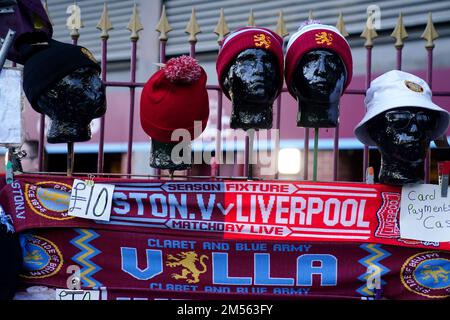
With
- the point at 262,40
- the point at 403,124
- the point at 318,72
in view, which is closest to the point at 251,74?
the point at 262,40

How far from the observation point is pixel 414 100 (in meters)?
2.30

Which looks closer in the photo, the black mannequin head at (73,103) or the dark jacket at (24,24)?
the black mannequin head at (73,103)

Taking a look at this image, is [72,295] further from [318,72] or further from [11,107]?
[318,72]

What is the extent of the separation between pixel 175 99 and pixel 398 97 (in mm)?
1038

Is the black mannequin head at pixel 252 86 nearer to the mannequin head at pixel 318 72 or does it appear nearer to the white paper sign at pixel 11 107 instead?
the mannequin head at pixel 318 72

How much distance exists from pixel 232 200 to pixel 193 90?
566 mm

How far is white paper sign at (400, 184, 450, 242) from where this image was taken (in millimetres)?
2420

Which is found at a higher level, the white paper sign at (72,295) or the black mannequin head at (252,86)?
the black mannequin head at (252,86)

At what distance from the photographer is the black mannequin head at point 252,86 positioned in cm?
227

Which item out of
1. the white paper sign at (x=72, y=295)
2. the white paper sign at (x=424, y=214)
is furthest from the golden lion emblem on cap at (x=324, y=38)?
the white paper sign at (x=72, y=295)

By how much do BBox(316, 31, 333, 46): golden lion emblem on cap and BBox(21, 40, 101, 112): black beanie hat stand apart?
1077 mm

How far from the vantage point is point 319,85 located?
89.8 inches

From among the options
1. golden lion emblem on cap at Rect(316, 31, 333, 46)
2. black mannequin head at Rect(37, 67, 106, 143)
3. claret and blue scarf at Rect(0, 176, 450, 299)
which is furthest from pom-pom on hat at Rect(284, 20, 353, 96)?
black mannequin head at Rect(37, 67, 106, 143)

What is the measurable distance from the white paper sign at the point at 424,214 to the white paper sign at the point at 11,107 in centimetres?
193
